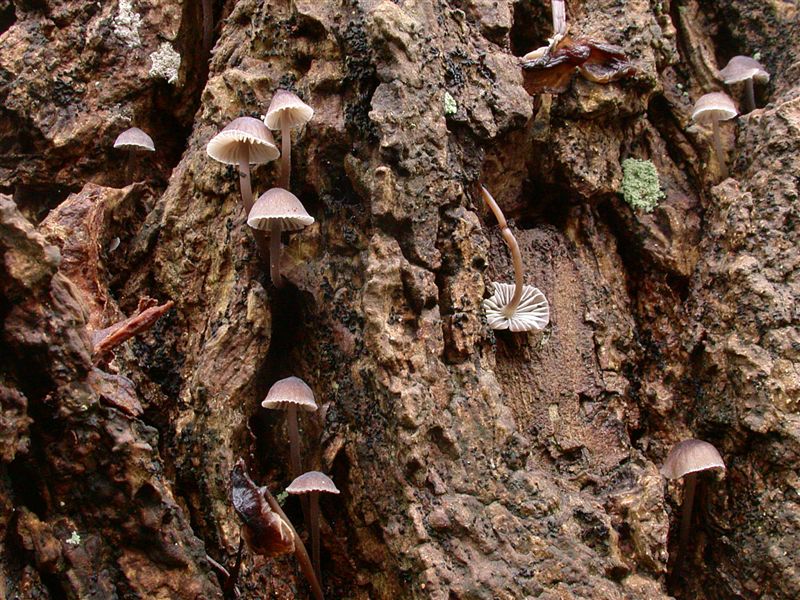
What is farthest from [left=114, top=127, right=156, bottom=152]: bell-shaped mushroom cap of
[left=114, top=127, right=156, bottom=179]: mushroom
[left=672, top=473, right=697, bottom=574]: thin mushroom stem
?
[left=672, top=473, right=697, bottom=574]: thin mushroom stem

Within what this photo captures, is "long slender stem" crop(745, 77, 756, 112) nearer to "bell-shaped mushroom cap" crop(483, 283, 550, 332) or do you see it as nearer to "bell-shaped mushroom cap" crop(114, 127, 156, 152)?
"bell-shaped mushroom cap" crop(483, 283, 550, 332)

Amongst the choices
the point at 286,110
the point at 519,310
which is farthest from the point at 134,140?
the point at 519,310

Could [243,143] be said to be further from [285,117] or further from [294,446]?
[294,446]

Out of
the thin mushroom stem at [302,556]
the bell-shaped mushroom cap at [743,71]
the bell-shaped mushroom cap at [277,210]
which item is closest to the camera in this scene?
the thin mushroom stem at [302,556]

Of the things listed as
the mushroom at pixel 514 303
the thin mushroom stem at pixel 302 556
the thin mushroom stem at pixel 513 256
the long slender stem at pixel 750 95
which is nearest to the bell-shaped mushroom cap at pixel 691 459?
the mushroom at pixel 514 303

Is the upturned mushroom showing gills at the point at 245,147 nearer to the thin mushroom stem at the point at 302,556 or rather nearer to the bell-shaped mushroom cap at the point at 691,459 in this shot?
the thin mushroom stem at the point at 302,556

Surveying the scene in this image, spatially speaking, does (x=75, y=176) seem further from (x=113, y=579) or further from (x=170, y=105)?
(x=113, y=579)
